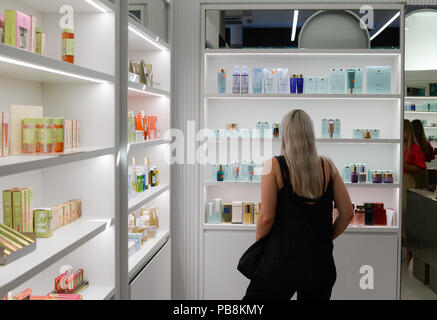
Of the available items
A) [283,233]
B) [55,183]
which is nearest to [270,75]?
[283,233]

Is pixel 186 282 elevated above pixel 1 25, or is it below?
below

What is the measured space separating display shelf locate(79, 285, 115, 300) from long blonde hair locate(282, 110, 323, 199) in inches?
48.4

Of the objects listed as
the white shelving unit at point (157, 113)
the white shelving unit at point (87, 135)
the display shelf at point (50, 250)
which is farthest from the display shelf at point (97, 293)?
the white shelving unit at point (157, 113)

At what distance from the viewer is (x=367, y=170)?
456cm

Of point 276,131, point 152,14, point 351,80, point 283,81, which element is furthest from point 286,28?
point 152,14

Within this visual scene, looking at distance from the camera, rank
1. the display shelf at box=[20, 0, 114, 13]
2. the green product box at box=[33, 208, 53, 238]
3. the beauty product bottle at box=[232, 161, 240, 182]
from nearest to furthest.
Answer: the green product box at box=[33, 208, 53, 238] < the display shelf at box=[20, 0, 114, 13] < the beauty product bottle at box=[232, 161, 240, 182]

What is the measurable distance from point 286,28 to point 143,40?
4.76 feet

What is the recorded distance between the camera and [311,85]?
14.5 feet

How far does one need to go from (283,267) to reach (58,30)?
1.84 m

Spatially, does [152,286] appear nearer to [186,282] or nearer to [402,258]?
[186,282]

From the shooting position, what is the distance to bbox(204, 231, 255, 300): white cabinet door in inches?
179

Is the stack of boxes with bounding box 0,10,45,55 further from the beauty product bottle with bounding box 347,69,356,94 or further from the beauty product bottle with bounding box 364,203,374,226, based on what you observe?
the beauty product bottle with bounding box 364,203,374,226

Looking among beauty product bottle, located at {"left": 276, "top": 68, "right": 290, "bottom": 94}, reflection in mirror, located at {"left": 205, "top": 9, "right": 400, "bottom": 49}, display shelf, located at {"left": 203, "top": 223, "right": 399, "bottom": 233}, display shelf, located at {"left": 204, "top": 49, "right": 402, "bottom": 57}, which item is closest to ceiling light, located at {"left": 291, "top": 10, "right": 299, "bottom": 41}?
reflection in mirror, located at {"left": 205, "top": 9, "right": 400, "bottom": 49}

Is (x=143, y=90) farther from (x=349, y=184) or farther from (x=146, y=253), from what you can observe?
(x=349, y=184)
